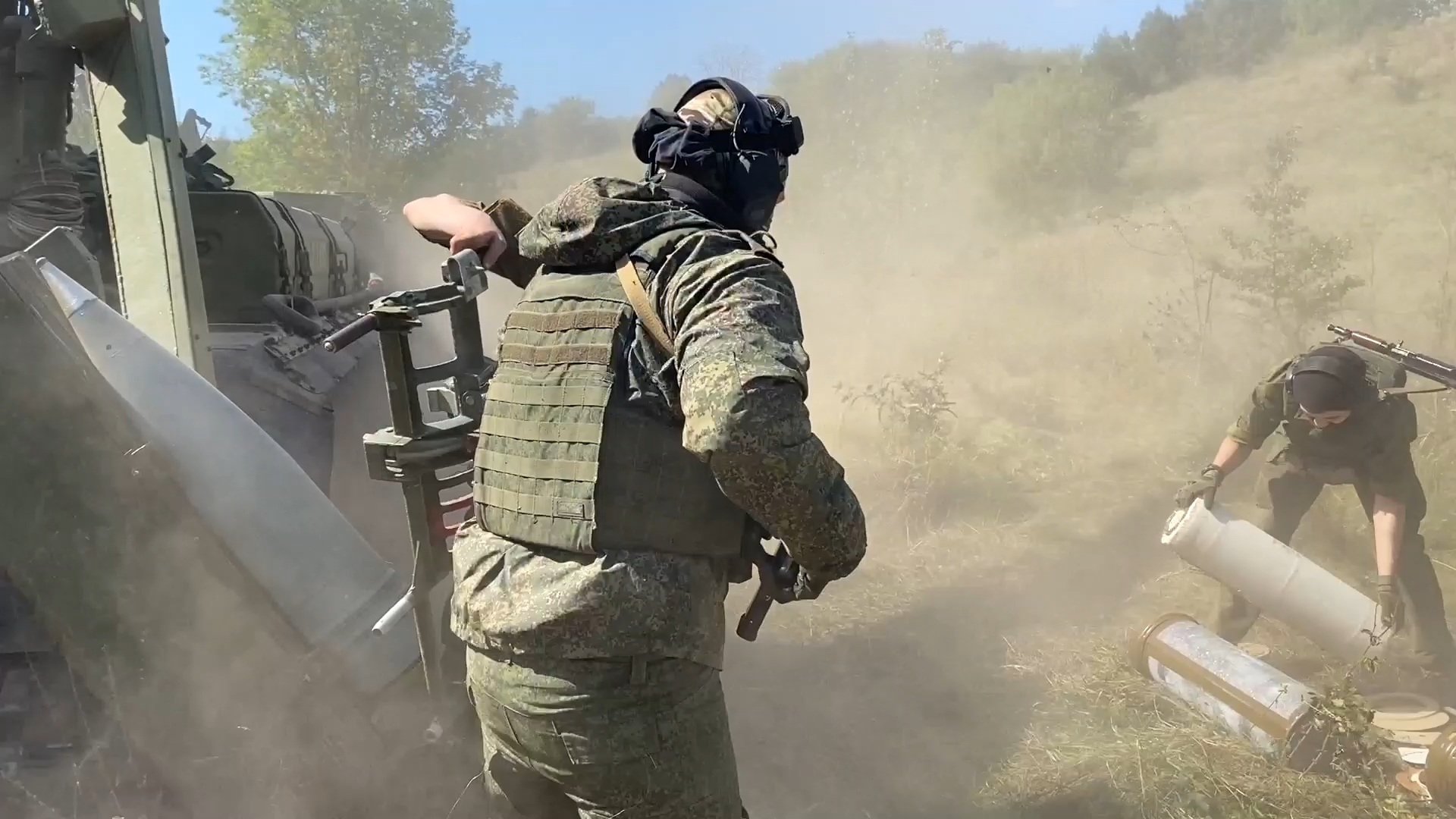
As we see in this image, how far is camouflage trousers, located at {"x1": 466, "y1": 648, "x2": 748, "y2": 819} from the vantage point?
1.78 meters

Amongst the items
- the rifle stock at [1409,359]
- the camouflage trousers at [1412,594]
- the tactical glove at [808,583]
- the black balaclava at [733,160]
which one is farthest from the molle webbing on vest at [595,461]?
the rifle stock at [1409,359]

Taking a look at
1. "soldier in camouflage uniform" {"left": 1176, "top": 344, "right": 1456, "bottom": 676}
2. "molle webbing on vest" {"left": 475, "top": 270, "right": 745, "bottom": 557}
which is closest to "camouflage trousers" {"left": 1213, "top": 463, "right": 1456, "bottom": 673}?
"soldier in camouflage uniform" {"left": 1176, "top": 344, "right": 1456, "bottom": 676}

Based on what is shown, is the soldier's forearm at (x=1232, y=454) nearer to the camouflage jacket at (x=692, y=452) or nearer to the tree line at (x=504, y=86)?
the camouflage jacket at (x=692, y=452)

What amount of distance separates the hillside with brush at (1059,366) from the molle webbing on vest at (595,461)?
2.21 metres

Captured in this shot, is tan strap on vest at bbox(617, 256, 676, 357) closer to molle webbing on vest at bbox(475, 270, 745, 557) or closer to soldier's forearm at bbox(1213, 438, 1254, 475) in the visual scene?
molle webbing on vest at bbox(475, 270, 745, 557)

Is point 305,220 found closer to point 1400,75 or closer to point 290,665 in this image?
point 290,665

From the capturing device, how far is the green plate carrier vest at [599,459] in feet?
5.80

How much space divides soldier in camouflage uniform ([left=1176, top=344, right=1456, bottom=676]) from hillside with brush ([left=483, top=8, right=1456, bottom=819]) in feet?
1.60

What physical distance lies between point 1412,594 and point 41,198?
564 centimetres

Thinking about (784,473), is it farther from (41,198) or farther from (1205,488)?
(41,198)

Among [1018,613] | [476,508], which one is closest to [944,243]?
[1018,613]

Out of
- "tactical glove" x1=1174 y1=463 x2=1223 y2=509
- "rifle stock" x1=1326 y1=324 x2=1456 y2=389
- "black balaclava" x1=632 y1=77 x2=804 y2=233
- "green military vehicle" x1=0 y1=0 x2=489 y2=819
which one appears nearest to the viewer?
"black balaclava" x1=632 y1=77 x2=804 y2=233

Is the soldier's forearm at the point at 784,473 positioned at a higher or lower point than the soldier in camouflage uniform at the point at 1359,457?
higher

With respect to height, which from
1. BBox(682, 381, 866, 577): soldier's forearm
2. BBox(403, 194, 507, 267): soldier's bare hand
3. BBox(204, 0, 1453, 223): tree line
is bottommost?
BBox(682, 381, 866, 577): soldier's forearm
